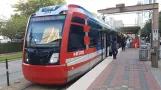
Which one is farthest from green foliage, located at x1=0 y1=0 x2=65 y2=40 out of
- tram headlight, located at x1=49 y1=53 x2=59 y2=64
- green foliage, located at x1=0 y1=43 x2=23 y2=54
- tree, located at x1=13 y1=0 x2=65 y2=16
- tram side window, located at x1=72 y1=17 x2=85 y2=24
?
tram headlight, located at x1=49 y1=53 x2=59 y2=64

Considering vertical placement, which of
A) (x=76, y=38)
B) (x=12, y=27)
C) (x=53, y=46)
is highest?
(x=12, y=27)

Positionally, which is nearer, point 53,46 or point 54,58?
point 54,58

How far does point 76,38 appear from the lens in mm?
8734

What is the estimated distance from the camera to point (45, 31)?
816cm

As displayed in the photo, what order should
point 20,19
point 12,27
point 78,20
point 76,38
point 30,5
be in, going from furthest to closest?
point 30,5 → point 20,19 → point 12,27 → point 78,20 → point 76,38

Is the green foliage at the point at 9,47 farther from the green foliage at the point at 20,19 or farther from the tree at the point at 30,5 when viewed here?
the tree at the point at 30,5

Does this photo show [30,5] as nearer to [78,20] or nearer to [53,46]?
[78,20]

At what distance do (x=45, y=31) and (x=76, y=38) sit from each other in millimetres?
1332

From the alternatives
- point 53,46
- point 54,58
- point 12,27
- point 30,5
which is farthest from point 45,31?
point 30,5

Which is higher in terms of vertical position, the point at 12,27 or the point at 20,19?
Result: the point at 20,19

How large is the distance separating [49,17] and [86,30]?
237cm

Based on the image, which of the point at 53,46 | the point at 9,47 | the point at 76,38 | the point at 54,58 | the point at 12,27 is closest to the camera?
the point at 54,58

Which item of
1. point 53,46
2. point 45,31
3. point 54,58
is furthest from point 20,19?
point 54,58

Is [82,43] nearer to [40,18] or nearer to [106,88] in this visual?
[40,18]
